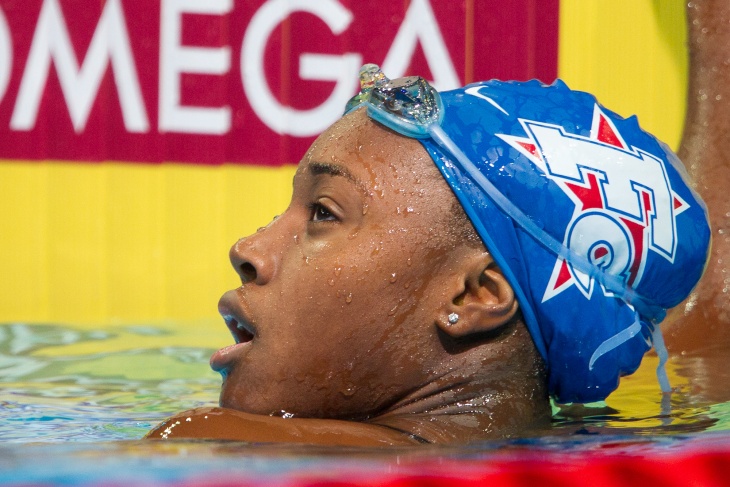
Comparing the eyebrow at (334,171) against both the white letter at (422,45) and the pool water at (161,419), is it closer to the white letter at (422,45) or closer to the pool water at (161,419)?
the pool water at (161,419)

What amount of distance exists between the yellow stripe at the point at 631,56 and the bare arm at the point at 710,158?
1139 mm

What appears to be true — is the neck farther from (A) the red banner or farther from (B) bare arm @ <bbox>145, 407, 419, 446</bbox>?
(A) the red banner

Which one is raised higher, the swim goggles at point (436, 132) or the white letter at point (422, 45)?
the white letter at point (422, 45)

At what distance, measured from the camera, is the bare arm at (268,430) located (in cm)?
169

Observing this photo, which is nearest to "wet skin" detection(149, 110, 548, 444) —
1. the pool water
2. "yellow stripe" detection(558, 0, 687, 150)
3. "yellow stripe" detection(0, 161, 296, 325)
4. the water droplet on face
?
the water droplet on face

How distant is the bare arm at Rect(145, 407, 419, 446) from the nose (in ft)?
0.91

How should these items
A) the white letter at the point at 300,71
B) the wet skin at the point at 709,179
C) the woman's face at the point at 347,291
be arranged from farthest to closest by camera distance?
the white letter at the point at 300,71, the wet skin at the point at 709,179, the woman's face at the point at 347,291

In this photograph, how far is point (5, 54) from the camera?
420 cm

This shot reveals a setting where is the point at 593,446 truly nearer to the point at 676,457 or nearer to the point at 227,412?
the point at 676,457

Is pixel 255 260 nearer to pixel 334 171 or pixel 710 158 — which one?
pixel 334 171

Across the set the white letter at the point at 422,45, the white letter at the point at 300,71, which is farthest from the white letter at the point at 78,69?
the white letter at the point at 422,45

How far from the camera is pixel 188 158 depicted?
438 cm

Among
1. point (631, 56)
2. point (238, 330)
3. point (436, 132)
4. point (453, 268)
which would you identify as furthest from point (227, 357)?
point (631, 56)

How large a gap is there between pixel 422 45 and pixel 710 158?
1592 mm
